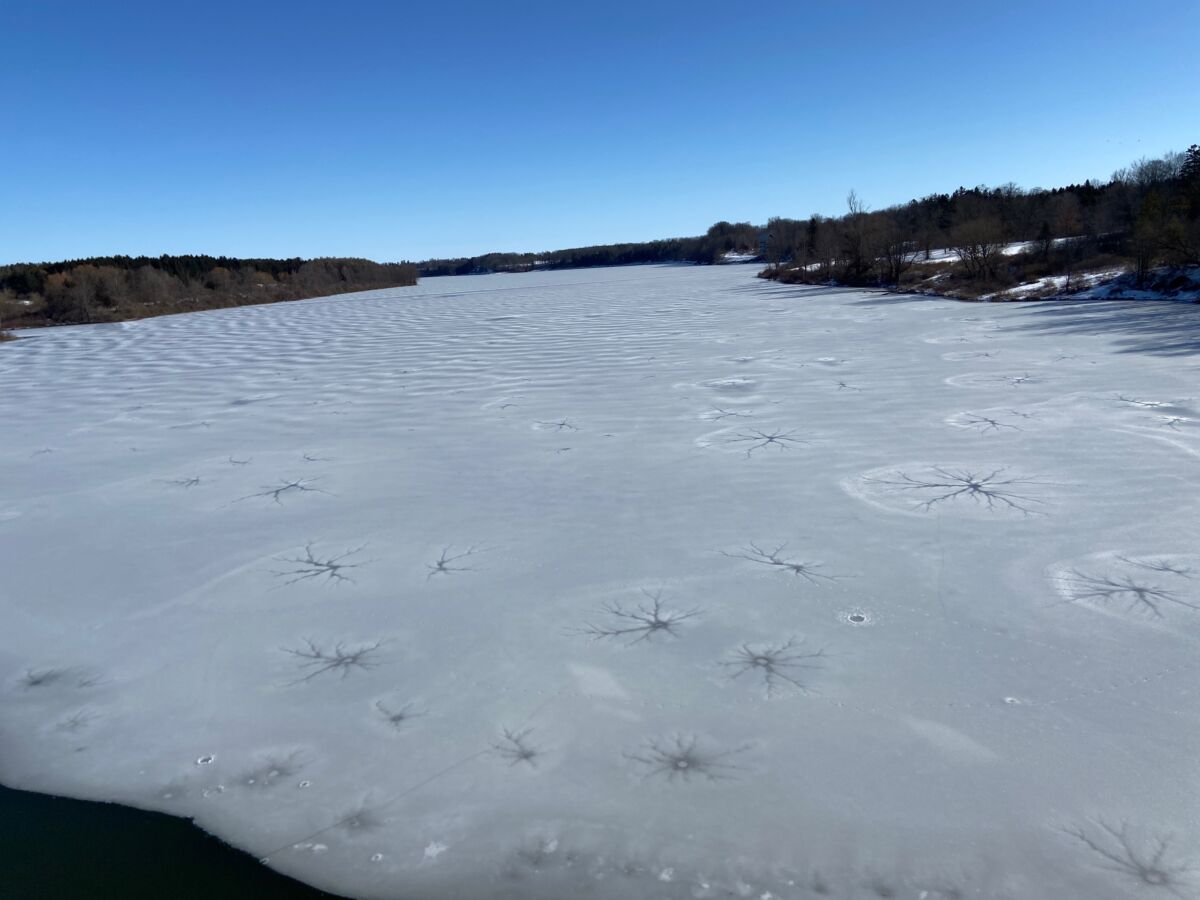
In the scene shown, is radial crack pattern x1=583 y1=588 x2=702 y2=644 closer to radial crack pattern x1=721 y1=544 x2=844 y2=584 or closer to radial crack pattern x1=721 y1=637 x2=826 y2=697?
radial crack pattern x1=721 y1=637 x2=826 y2=697

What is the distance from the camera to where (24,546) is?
4.93m

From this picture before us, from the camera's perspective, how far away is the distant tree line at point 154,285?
32688mm

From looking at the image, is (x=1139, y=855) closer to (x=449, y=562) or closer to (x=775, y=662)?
(x=775, y=662)

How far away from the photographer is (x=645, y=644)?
333 cm

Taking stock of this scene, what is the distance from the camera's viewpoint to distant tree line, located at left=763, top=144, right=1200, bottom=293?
19.3 metres

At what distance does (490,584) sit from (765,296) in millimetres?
22673

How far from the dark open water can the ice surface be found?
0.07 metres

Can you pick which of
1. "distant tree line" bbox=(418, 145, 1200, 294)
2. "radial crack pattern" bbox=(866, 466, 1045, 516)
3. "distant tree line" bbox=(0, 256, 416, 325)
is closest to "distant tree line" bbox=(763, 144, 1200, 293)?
"distant tree line" bbox=(418, 145, 1200, 294)

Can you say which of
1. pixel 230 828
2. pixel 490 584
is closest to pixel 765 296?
pixel 490 584

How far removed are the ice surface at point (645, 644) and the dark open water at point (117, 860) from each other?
0.07 m

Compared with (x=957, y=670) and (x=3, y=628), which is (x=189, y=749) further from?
(x=957, y=670)

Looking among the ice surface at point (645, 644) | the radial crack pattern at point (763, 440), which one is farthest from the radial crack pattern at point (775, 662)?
the radial crack pattern at point (763, 440)

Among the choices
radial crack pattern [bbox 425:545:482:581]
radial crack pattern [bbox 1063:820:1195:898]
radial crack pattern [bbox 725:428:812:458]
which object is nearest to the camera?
radial crack pattern [bbox 1063:820:1195:898]

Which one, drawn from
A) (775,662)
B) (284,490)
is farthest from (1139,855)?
(284,490)
